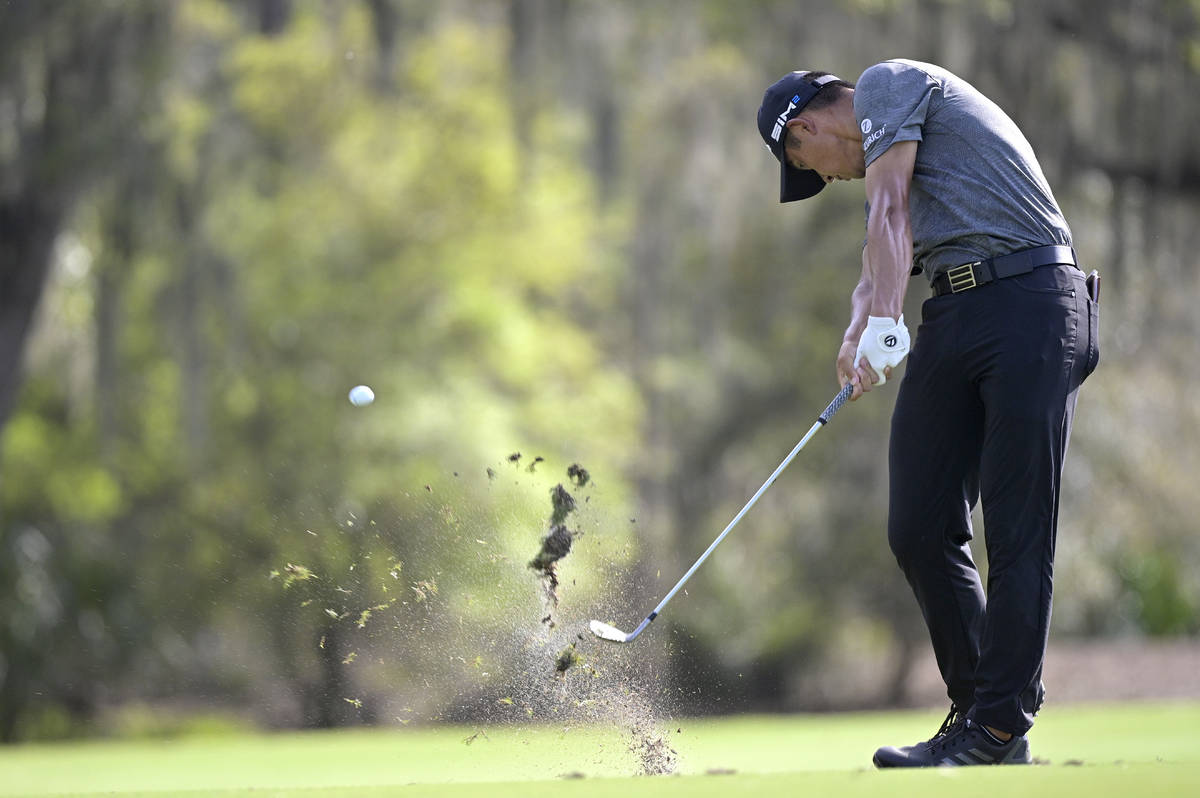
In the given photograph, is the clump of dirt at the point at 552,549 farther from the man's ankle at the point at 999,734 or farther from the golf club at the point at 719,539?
the man's ankle at the point at 999,734

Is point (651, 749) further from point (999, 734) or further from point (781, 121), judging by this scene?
point (781, 121)

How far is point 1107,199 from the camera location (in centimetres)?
1273

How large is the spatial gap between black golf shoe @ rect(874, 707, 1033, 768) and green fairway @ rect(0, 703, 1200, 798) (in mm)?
174

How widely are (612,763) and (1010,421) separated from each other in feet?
5.02

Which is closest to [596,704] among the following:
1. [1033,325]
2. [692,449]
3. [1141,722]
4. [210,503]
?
[1033,325]

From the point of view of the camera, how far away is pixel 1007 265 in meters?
4.12

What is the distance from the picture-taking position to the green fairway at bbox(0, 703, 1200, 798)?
3.56 m

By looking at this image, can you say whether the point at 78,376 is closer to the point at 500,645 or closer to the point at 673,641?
the point at 673,641

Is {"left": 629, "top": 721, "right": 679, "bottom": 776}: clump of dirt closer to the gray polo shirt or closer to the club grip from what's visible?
the club grip

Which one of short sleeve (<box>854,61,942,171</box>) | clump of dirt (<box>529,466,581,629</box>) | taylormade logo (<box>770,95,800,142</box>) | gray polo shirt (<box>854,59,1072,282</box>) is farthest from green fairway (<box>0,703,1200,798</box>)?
taylormade logo (<box>770,95,800,142</box>)

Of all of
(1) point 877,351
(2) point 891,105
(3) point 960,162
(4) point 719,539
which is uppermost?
(2) point 891,105

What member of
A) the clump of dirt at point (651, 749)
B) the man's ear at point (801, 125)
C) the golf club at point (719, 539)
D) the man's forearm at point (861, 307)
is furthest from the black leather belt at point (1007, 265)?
the clump of dirt at point (651, 749)

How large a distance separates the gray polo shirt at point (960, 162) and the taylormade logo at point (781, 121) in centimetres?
24

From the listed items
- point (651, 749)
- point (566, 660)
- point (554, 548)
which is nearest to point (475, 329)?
point (554, 548)
